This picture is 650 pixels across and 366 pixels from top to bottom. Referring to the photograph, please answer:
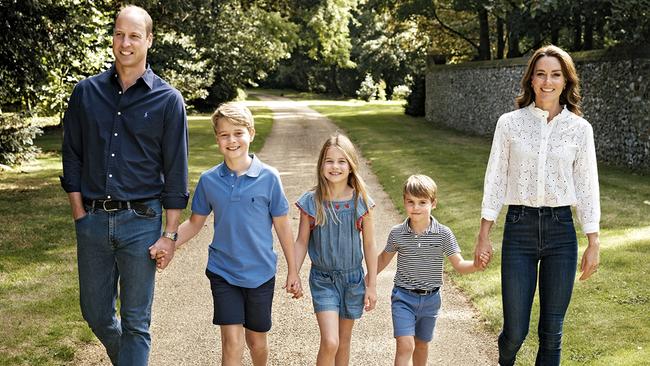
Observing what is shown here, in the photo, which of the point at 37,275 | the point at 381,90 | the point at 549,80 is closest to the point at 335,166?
the point at 549,80

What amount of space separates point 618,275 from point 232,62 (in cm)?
3330

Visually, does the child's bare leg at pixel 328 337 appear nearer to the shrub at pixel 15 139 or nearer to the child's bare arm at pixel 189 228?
the child's bare arm at pixel 189 228

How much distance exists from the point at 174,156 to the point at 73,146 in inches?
20.8

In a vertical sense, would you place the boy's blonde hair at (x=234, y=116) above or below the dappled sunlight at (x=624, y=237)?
above

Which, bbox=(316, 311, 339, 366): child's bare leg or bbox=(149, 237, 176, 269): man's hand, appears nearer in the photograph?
bbox=(149, 237, 176, 269): man's hand

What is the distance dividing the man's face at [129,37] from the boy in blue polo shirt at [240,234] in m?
0.54

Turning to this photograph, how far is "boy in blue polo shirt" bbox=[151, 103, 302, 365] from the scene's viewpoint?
4.18 meters

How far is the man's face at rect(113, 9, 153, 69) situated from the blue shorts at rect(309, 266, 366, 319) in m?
1.56

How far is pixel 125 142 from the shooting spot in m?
4.02

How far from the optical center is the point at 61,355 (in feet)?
17.8

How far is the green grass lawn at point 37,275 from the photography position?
223 inches

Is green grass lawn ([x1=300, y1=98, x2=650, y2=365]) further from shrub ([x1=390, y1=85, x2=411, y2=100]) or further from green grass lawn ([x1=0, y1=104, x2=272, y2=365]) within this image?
shrub ([x1=390, y1=85, x2=411, y2=100])

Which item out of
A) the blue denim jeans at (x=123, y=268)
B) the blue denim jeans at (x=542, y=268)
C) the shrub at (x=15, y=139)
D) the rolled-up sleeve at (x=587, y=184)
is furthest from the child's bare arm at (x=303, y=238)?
the shrub at (x=15, y=139)

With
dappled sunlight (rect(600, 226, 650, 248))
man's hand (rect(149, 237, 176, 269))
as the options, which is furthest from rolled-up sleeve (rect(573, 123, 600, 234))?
dappled sunlight (rect(600, 226, 650, 248))
